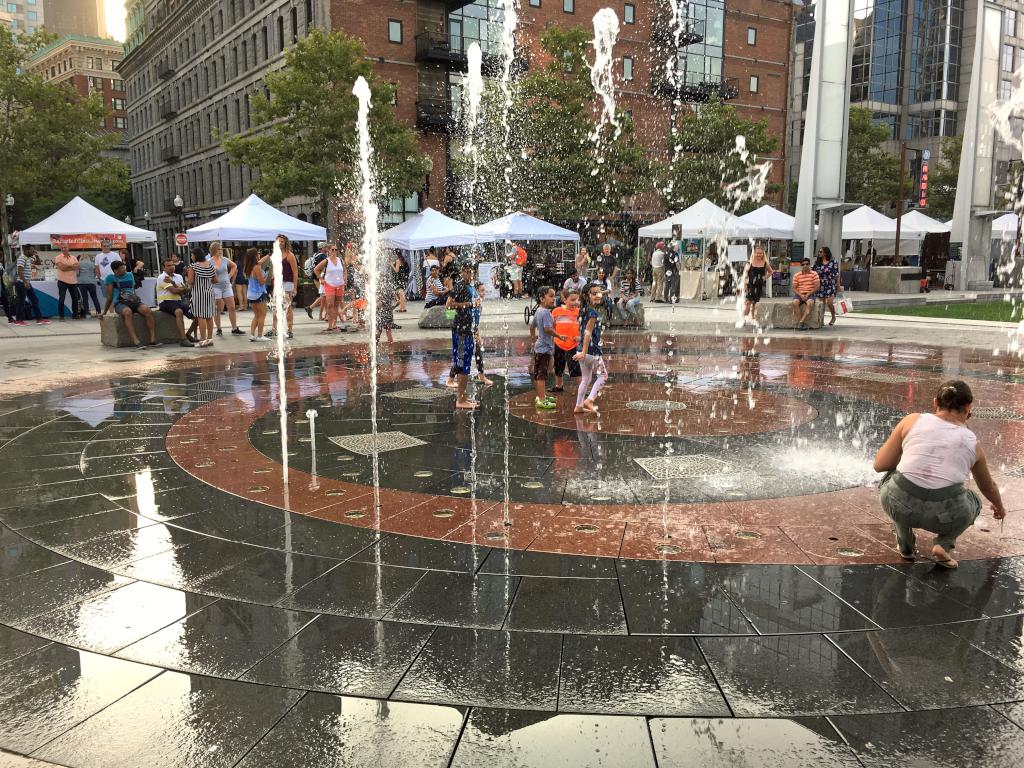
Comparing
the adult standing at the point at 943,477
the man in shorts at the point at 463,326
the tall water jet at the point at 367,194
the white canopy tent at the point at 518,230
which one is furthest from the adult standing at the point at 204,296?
the adult standing at the point at 943,477

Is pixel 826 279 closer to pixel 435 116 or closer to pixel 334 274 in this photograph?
pixel 334 274

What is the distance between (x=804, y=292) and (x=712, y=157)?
23.8 metres

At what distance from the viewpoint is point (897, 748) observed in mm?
2746

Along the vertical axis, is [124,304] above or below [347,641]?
above

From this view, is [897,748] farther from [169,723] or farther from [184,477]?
[184,477]

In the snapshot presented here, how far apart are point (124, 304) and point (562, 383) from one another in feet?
30.0

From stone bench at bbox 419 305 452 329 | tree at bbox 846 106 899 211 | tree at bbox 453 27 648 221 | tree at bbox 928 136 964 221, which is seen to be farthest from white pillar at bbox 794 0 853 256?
tree at bbox 928 136 964 221

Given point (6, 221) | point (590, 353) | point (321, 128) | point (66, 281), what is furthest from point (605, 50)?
point (590, 353)

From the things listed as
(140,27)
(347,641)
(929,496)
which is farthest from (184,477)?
(140,27)

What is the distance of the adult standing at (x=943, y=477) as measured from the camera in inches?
167

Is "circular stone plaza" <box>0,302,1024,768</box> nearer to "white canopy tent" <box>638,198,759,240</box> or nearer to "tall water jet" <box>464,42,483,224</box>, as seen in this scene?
"white canopy tent" <box>638,198,759,240</box>

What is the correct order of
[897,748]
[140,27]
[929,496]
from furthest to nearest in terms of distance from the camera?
[140,27], [929,496], [897,748]

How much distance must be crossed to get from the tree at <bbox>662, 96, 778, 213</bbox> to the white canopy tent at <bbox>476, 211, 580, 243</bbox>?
15.0 meters

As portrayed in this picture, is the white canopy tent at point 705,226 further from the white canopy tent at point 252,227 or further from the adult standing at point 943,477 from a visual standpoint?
the adult standing at point 943,477
